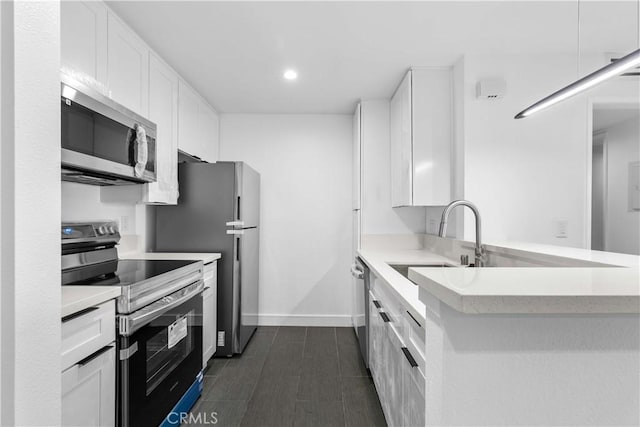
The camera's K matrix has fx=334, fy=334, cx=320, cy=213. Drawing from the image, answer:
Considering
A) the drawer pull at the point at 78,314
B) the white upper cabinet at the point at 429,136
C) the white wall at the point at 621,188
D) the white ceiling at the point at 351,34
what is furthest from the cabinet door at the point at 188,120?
the white wall at the point at 621,188

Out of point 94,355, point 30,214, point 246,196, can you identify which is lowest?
point 94,355

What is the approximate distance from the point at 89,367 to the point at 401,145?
257 centimetres

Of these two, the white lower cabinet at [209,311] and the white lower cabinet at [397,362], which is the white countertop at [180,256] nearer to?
the white lower cabinet at [209,311]

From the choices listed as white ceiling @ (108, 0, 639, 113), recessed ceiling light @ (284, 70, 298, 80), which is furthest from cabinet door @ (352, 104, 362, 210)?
recessed ceiling light @ (284, 70, 298, 80)

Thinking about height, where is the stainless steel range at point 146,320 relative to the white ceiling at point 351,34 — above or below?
below

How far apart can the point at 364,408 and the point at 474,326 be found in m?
1.86

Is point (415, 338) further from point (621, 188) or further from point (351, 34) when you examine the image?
point (621, 188)

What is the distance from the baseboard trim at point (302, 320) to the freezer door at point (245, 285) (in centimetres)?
32

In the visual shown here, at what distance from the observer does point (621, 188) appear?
3328mm

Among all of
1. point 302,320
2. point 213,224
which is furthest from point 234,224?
point 302,320

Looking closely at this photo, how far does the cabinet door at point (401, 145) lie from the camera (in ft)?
8.95

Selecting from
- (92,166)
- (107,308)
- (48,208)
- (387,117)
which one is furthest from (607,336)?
(387,117)

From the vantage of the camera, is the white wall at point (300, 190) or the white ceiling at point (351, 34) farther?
the white wall at point (300, 190)

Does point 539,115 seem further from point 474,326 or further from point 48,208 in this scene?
point 48,208
